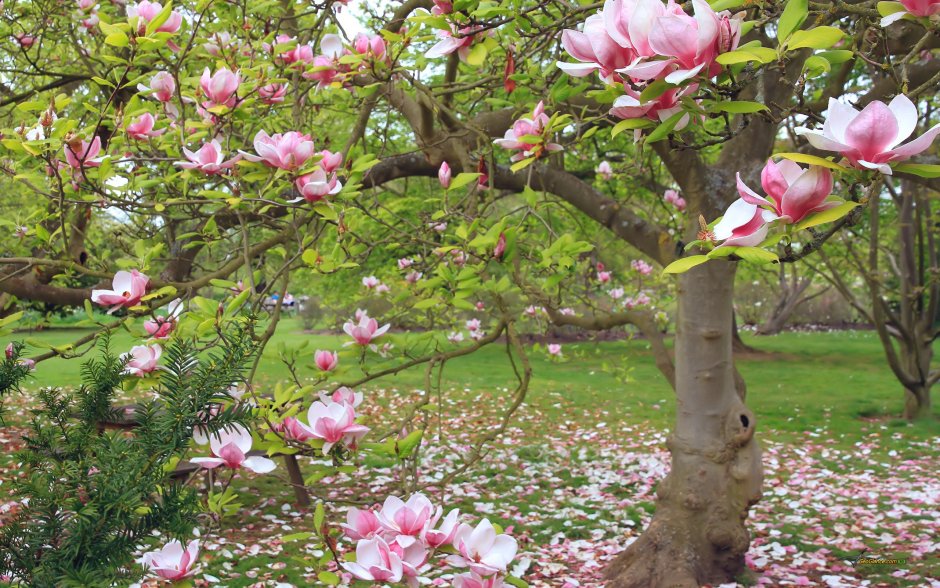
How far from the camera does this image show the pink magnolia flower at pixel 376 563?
1.26 m

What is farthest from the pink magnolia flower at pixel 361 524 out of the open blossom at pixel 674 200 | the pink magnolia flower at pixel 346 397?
the open blossom at pixel 674 200

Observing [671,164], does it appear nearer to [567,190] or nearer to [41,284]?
[567,190]

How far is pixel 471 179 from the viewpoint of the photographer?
2.54 m

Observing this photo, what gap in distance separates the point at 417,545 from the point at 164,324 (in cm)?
133

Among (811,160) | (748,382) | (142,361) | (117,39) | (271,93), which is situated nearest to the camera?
(811,160)

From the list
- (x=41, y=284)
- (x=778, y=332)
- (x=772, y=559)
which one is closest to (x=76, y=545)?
(x=41, y=284)

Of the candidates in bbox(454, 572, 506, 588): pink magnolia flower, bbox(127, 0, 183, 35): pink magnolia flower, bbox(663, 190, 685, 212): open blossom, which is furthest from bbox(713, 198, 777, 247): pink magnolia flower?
bbox(663, 190, 685, 212): open blossom

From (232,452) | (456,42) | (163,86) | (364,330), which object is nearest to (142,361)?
(232,452)

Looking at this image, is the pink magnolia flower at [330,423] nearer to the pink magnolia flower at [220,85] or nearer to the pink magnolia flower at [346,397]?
the pink magnolia flower at [346,397]

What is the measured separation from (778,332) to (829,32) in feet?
69.2

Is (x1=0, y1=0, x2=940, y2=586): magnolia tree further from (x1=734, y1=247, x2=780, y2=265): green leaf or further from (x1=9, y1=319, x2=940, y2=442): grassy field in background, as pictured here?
(x1=9, y1=319, x2=940, y2=442): grassy field in background

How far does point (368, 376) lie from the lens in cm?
248

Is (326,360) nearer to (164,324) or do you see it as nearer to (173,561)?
(164,324)

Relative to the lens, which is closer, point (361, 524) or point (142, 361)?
point (361, 524)
